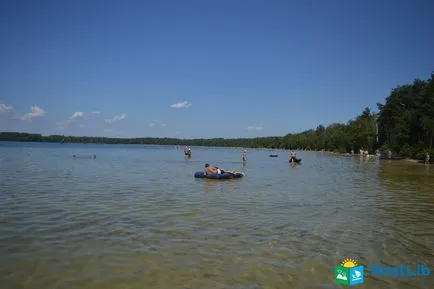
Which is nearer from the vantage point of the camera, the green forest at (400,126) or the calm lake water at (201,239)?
the calm lake water at (201,239)

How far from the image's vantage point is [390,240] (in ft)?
36.7

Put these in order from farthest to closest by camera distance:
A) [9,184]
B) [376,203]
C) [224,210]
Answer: [9,184] → [376,203] → [224,210]

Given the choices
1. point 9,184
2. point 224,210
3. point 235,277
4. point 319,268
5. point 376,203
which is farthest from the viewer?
point 9,184

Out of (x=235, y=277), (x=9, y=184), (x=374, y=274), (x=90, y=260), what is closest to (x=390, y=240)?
(x=374, y=274)

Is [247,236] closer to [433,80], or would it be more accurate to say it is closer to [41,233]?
[41,233]

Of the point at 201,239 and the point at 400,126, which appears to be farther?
the point at 400,126

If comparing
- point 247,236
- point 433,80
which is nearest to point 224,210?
point 247,236

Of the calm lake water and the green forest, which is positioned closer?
the calm lake water

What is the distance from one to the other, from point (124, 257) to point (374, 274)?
5.60 meters

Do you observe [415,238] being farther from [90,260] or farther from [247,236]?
[90,260]

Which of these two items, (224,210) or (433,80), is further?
(433,80)

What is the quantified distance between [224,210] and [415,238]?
7.03 meters

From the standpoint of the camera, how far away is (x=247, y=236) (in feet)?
37.3

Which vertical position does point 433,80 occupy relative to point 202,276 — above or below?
above
